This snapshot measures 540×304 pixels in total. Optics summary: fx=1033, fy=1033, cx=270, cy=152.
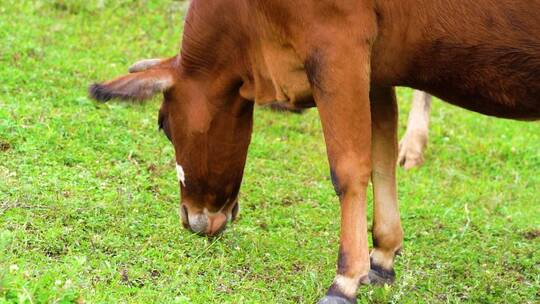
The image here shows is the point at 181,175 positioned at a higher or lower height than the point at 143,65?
lower

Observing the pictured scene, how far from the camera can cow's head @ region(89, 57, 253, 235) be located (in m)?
6.07

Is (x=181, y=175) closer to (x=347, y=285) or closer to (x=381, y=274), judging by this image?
(x=381, y=274)

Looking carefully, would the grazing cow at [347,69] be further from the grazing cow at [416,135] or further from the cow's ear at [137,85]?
the grazing cow at [416,135]

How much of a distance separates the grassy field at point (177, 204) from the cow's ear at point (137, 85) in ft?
2.50

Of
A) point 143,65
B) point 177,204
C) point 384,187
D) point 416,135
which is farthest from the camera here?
point 416,135

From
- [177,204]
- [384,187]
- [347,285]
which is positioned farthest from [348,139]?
[177,204]

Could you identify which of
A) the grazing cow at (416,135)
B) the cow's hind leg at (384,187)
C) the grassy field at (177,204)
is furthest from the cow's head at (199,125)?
the grazing cow at (416,135)

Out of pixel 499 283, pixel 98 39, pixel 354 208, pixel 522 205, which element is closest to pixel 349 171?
pixel 354 208

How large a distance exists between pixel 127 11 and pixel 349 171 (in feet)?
21.1

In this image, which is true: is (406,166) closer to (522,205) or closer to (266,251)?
(522,205)

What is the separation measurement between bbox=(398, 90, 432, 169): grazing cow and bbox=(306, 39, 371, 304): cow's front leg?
11.9 ft

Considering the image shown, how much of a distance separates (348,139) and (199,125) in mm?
1191

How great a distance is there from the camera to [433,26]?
17.3 ft

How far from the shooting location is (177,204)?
695 centimetres
